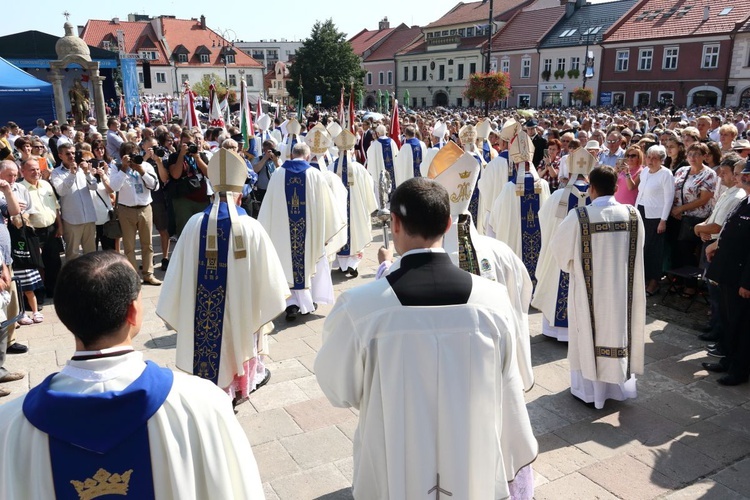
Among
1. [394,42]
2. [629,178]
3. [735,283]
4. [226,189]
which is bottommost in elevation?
[735,283]

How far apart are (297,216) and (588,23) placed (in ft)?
159

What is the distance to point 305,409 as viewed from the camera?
15.4 feet

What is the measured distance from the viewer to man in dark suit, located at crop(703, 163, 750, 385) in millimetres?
4953

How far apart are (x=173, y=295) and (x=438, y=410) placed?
2766 millimetres

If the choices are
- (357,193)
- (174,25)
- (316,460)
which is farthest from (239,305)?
(174,25)

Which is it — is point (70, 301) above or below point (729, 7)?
below

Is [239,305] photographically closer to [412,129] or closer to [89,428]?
[89,428]

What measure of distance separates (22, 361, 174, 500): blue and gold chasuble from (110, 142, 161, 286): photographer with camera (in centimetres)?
639

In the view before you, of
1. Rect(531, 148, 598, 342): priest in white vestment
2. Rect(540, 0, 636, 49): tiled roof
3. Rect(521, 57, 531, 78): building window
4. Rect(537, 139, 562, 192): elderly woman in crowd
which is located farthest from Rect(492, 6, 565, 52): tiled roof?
Rect(531, 148, 598, 342): priest in white vestment

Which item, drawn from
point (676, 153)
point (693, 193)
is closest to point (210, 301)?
point (693, 193)

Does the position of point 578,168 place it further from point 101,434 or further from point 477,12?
point 477,12

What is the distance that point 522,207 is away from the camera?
7082 mm

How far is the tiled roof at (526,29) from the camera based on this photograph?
50938 mm

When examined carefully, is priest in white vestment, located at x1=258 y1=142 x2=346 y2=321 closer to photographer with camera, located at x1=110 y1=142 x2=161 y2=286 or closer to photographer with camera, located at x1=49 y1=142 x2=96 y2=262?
photographer with camera, located at x1=110 y1=142 x2=161 y2=286
